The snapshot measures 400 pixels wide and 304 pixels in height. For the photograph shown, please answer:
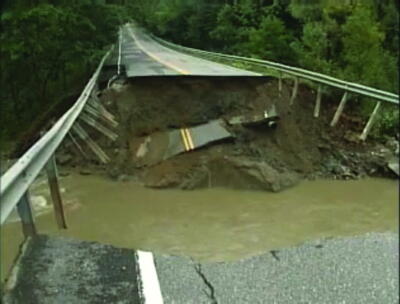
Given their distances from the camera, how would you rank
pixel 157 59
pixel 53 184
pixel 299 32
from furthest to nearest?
pixel 53 184, pixel 157 59, pixel 299 32

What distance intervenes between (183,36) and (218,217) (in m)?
4.17

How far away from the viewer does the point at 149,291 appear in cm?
380

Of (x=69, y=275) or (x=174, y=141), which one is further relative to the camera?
(x=174, y=141)

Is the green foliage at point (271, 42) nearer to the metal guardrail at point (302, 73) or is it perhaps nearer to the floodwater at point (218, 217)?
the metal guardrail at point (302, 73)

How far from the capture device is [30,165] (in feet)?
7.91

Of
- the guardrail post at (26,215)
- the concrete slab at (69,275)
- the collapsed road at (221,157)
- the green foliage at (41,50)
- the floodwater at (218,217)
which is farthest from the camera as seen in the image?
the floodwater at (218,217)

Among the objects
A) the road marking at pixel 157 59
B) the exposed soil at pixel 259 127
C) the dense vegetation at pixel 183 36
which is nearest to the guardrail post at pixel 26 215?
the dense vegetation at pixel 183 36

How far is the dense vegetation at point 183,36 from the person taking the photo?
5.98 ft

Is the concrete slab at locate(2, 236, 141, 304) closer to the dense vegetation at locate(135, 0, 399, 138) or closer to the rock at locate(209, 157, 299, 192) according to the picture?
the dense vegetation at locate(135, 0, 399, 138)

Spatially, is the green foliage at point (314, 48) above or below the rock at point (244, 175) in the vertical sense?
above

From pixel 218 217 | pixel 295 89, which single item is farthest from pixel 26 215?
pixel 218 217

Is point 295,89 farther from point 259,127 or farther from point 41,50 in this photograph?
point 259,127

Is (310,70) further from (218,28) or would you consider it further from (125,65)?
(125,65)

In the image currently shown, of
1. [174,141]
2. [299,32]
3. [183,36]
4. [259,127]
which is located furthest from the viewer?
[174,141]
